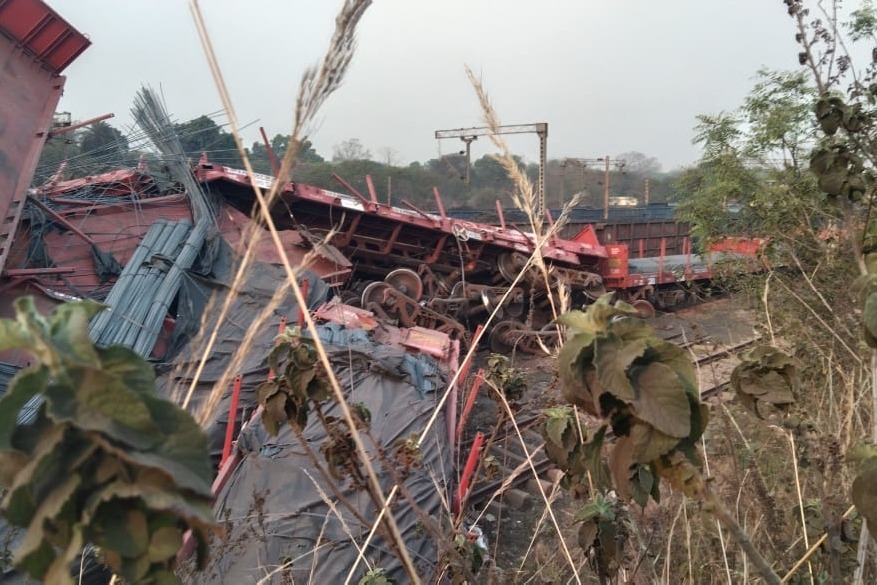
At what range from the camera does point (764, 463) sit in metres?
3.42

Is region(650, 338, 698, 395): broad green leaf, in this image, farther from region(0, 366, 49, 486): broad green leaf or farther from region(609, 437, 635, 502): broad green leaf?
region(0, 366, 49, 486): broad green leaf

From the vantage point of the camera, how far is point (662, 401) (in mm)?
760

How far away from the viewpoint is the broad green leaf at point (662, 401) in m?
0.74

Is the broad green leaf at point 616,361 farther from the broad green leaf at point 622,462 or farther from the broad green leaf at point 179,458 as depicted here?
the broad green leaf at point 179,458

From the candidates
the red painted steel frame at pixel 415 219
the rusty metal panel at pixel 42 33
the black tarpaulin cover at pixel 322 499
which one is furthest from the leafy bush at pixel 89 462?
the red painted steel frame at pixel 415 219

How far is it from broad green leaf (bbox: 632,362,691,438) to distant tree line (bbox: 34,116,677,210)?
56cm

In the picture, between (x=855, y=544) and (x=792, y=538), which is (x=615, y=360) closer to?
(x=855, y=544)

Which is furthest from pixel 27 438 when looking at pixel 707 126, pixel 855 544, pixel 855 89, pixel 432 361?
pixel 707 126

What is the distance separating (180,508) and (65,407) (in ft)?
0.43

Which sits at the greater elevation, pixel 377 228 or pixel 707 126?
pixel 707 126

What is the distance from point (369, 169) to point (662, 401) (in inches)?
1222

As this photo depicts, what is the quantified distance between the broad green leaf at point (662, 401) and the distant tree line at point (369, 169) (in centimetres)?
56

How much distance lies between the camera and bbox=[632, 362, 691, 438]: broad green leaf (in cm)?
74

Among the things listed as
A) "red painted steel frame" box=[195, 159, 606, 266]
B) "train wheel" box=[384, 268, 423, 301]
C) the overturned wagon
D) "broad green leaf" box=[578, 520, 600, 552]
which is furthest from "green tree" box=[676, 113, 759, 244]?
"broad green leaf" box=[578, 520, 600, 552]
